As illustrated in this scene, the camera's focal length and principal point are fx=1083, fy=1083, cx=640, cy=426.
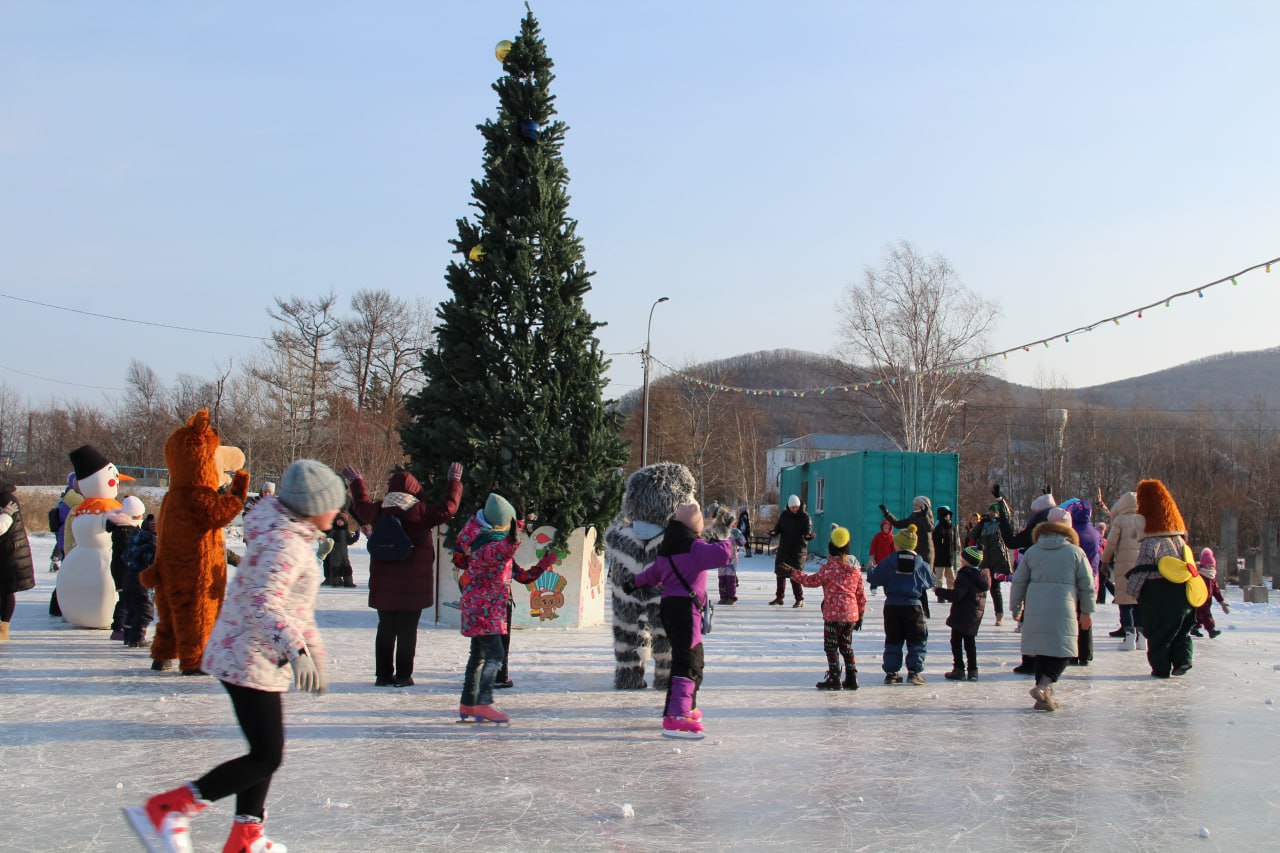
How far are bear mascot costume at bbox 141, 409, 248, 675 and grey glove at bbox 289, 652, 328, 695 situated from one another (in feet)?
15.9

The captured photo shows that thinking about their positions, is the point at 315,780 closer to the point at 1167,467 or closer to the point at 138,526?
the point at 138,526

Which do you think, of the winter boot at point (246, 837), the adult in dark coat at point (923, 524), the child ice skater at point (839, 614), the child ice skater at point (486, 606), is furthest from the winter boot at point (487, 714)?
the adult in dark coat at point (923, 524)

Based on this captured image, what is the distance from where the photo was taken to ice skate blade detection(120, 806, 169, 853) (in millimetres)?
4121

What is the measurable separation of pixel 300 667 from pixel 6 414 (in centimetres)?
8031

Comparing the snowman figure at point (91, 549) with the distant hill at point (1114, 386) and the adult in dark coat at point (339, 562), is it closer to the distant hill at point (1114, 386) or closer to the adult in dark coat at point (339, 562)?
the adult in dark coat at point (339, 562)

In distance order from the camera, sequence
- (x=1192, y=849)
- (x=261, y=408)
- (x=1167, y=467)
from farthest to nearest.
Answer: (x=1167, y=467) < (x=261, y=408) < (x=1192, y=849)

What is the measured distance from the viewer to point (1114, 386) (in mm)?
146250

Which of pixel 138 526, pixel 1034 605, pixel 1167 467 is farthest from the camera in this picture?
pixel 1167 467

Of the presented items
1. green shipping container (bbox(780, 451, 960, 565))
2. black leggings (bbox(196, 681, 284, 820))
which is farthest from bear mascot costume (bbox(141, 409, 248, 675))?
green shipping container (bbox(780, 451, 960, 565))

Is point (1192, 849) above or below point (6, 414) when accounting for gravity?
below

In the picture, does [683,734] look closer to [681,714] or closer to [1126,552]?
[681,714]

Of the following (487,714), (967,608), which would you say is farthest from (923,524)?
(487,714)

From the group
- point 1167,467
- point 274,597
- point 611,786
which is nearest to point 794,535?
point 611,786

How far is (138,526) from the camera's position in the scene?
36.9 ft
